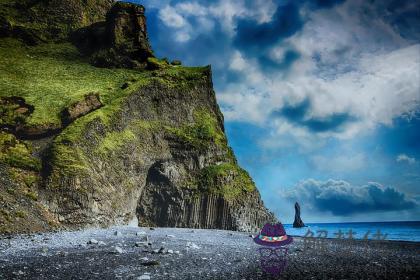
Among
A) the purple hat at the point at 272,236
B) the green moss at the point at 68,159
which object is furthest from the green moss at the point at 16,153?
the purple hat at the point at 272,236

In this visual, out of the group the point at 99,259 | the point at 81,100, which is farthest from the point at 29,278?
the point at 81,100

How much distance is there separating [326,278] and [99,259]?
9902 mm

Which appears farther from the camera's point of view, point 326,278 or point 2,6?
point 2,6

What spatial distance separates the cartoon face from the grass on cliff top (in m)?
28.4

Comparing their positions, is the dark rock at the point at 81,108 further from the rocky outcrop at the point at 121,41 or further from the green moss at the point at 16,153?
the rocky outcrop at the point at 121,41

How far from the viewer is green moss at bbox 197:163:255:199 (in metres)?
46.7

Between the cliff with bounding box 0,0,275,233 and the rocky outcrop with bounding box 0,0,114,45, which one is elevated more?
the rocky outcrop with bounding box 0,0,114,45

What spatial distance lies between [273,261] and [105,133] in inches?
1128

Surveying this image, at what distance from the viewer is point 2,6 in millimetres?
69188

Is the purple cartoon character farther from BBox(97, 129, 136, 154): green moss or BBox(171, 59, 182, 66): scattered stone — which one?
BBox(171, 59, 182, 66): scattered stone

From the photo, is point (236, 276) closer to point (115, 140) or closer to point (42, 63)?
point (115, 140)

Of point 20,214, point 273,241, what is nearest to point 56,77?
point 20,214

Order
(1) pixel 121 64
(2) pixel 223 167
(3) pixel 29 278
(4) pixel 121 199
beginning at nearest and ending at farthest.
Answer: (3) pixel 29 278
(4) pixel 121 199
(2) pixel 223 167
(1) pixel 121 64

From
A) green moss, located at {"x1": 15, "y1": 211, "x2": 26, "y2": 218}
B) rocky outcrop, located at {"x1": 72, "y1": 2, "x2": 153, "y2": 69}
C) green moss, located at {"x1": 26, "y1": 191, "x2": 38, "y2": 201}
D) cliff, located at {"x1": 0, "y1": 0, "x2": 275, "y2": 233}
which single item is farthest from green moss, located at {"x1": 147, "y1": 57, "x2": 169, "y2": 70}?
green moss, located at {"x1": 15, "y1": 211, "x2": 26, "y2": 218}
